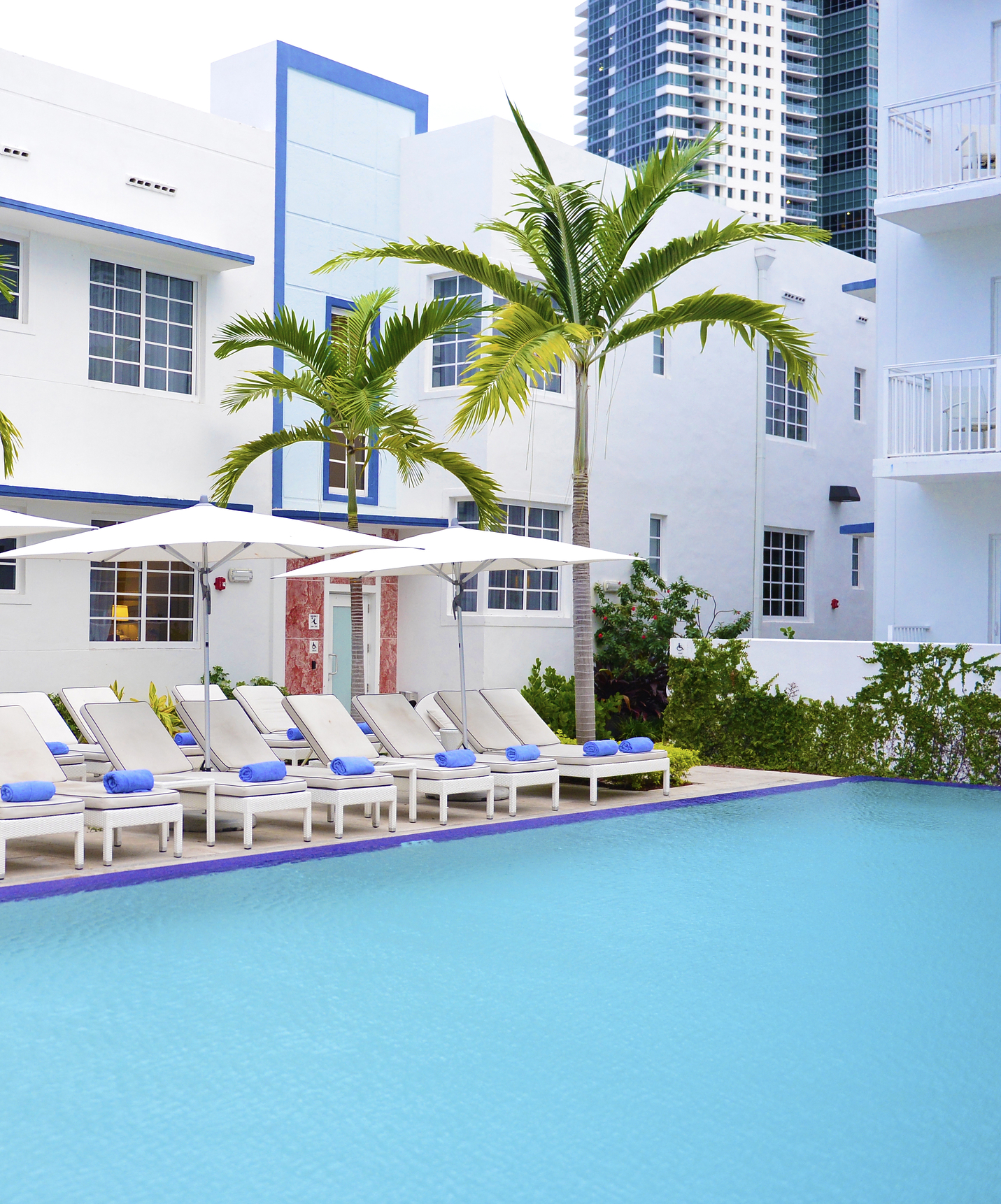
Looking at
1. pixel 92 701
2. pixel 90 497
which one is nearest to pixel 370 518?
pixel 90 497

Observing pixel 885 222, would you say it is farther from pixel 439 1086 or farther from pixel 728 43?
pixel 728 43

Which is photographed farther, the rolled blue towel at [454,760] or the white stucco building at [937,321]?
the white stucco building at [937,321]

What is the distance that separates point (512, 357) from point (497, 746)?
3.89 m

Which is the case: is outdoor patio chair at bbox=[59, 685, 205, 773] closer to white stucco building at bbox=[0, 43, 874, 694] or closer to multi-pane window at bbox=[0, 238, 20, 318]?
white stucco building at bbox=[0, 43, 874, 694]

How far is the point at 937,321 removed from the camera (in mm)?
17188

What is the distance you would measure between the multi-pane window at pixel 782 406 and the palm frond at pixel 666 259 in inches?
404

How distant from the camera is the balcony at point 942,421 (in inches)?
623

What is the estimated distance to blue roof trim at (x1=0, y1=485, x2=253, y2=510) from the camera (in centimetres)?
1491

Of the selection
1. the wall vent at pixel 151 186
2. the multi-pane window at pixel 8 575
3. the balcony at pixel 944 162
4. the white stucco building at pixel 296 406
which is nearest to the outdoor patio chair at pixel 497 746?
the white stucco building at pixel 296 406

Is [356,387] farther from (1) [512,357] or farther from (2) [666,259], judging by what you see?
(2) [666,259]

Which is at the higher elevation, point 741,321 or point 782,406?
point 782,406

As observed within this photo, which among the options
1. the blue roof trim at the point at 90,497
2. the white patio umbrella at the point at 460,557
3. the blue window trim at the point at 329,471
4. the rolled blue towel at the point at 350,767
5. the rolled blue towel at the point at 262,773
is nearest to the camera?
the rolled blue towel at the point at 262,773

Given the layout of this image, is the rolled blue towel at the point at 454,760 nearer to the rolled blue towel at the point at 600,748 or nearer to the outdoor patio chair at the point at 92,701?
the rolled blue towel at the point at 600,748

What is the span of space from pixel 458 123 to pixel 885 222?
21.3 ft
